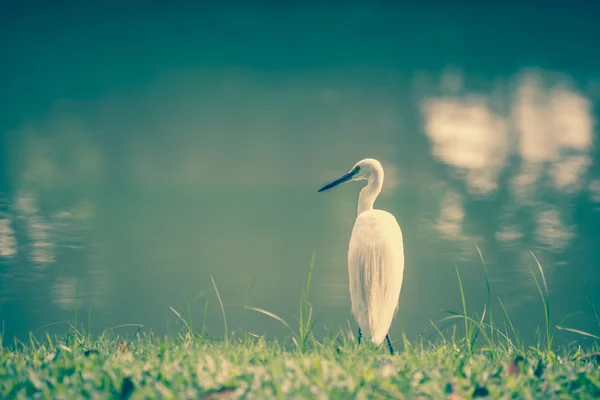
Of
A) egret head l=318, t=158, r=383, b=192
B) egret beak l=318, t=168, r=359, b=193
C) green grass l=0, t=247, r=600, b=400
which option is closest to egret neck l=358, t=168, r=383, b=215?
egret head l=318, t=158, r=383, b=192

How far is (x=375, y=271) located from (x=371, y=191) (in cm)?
84

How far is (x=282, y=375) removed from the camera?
209cm

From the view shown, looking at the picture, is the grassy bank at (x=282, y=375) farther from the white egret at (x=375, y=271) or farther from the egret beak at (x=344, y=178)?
the egret beak at (x=344, y=178)

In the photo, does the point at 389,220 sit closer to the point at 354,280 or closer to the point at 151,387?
the point at 354,280

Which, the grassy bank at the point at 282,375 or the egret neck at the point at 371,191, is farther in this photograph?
the egret neck at the point at 371,191

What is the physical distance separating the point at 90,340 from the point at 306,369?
5.03 feet

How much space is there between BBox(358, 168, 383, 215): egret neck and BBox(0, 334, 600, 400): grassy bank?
160cm

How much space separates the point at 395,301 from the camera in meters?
3.54

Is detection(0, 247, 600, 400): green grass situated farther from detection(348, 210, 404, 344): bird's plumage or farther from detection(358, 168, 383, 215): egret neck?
detection(358, 168, 383, 215): egret neck

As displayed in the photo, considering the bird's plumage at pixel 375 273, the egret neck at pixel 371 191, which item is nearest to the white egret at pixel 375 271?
the bird's plumage at pixel 375 273

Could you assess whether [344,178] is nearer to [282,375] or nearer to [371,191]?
[371,191]

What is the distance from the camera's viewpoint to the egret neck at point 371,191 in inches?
161

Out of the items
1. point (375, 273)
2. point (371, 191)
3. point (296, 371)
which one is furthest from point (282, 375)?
point (371, 191)

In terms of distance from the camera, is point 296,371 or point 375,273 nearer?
point 296,371
